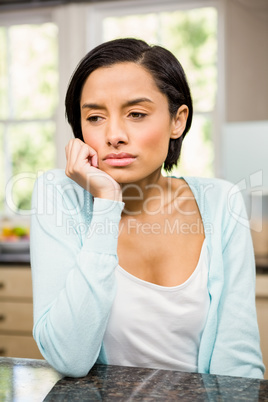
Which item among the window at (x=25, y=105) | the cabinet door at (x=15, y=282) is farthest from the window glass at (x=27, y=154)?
the cabinet door at (x=15, y=282)

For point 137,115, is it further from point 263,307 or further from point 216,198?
point 263,307

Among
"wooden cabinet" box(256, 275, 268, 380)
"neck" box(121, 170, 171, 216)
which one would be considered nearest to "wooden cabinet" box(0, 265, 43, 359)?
"wooden cabinet" box(256, 275, 268, 380)

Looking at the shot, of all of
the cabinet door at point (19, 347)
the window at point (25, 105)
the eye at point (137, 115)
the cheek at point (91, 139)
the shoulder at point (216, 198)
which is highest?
the window at point (25, 105)

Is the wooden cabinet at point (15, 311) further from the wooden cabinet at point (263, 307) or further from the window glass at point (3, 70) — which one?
the window glass at point (3, 70)

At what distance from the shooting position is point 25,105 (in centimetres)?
421

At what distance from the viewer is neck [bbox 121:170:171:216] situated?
4.39 ft

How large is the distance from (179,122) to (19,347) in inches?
Result: 85.5

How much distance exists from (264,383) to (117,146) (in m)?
0.59

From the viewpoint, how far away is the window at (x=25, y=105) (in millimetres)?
4125

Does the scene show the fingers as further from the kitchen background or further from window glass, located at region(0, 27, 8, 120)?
window glass, located at region(0, 27, 8, 120)

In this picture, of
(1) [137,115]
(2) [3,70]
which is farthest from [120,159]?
(2) [3,70]

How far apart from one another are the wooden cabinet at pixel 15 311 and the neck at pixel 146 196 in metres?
1.85

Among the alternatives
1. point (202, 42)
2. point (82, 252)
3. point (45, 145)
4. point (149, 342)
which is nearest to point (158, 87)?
point (82, 252)

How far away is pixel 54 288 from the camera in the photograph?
41.5 inches
